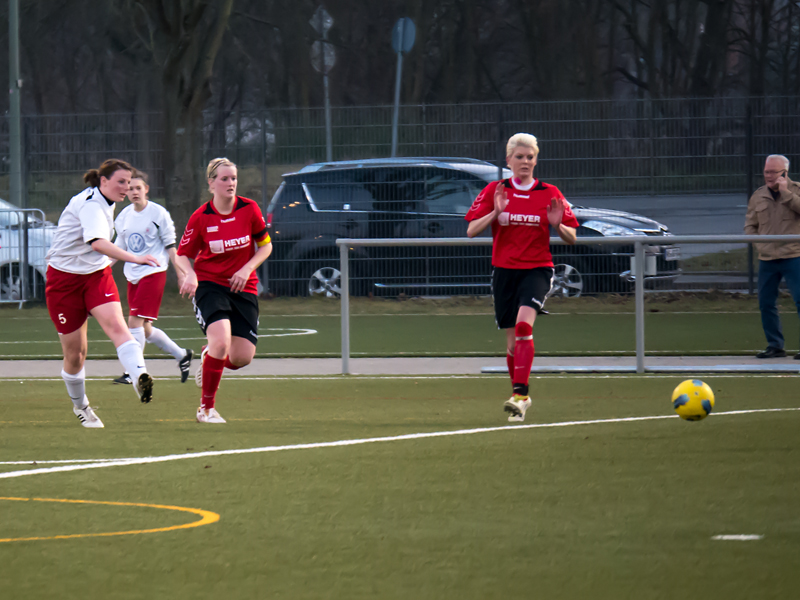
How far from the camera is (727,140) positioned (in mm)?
19047

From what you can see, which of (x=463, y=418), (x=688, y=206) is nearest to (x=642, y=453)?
(x=463, y=418)

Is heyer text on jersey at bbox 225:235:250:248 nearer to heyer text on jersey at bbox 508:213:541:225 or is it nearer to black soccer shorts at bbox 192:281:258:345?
black soccer shorts at bbox 192:281:258:345

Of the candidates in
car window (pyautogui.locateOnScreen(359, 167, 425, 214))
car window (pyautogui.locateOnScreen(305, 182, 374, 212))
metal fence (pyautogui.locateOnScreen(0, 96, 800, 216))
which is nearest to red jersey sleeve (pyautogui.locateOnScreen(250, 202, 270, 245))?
car window (pyautogui.locateOnScreen(359, 167, 425, 214))

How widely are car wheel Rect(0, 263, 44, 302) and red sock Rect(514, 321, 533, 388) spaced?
12976mm

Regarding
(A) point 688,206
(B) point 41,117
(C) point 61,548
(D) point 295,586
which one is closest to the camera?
(D) point 295,586

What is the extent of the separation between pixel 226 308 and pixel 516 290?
189cm

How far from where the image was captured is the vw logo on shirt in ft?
35.8

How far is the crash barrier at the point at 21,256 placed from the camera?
19.8 meters

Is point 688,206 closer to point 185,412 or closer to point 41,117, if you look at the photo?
point 41,117

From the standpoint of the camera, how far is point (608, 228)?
17641 mm

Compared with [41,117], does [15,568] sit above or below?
below

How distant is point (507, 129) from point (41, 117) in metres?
7.38

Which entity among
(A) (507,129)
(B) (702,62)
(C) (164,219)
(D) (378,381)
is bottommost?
(D) (378,381)

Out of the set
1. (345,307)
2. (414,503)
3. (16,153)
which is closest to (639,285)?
(345,307)
